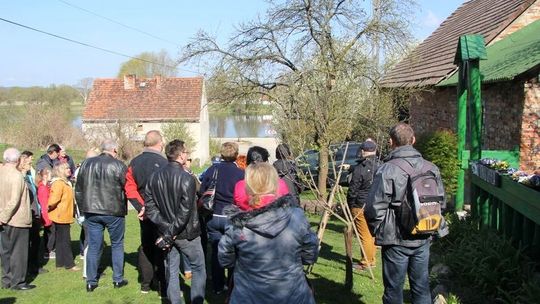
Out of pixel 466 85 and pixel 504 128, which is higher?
pixel 466 85

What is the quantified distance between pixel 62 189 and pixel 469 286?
5.41 m

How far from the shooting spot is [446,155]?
13148mm

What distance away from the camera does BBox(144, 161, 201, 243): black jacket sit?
16.4ft

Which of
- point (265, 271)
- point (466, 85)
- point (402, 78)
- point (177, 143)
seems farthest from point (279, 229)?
point (402, 78)

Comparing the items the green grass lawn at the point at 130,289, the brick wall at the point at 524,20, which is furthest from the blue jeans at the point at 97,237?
the brick wall at the point at 524,20

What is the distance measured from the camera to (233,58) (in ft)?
48.6

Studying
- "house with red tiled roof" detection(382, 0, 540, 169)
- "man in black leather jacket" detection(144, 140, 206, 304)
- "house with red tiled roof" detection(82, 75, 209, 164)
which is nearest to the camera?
"man in black leather jacket" detection(144, 140, 206, 304)

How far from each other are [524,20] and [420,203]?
13149mm

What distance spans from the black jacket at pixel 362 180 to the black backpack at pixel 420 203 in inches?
100.0

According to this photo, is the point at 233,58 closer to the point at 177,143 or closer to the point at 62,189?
the point at 62,189

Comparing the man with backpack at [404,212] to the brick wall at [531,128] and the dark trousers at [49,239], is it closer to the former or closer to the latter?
the dark trousers at [49,239]

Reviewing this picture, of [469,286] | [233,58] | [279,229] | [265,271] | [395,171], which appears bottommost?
[469,286]

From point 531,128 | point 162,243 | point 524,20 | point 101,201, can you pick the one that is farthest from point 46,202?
point 524,20

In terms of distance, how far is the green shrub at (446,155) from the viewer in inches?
504
